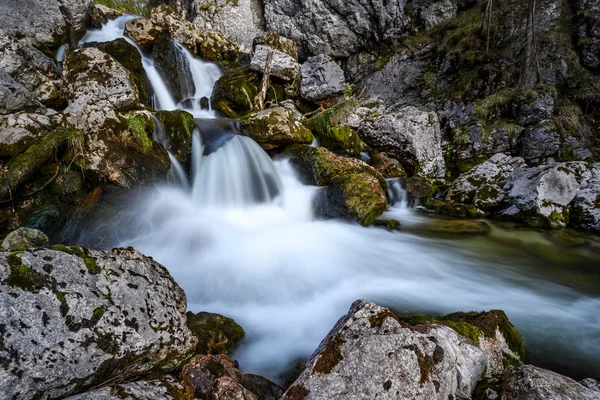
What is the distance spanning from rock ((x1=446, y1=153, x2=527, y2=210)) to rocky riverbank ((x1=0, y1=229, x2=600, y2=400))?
6.27 metres

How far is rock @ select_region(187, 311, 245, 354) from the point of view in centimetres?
253

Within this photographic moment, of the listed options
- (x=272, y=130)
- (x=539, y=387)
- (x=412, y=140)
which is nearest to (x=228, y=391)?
(x=539, y=387)

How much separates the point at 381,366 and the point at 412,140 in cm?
920

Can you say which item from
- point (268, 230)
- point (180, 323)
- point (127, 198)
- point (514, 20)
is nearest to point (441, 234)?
point (268, 230)

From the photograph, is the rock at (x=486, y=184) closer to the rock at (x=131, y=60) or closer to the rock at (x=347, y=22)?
the rock at (x=131, y=60)

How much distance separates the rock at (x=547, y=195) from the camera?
6.49 meters

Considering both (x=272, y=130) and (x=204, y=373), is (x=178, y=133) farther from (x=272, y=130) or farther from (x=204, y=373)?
(x=204, y=373)

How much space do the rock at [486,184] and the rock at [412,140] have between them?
1.63 m

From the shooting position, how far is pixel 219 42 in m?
16.0

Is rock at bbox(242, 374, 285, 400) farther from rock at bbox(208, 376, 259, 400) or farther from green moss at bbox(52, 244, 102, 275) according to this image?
green moss at bbox(52, 244, 102, 275)

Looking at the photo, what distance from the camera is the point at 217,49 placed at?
1559 centimetres

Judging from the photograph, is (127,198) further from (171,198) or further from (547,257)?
(547,257)

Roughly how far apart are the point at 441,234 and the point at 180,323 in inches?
231

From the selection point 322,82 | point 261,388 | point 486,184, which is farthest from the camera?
point 322,82
